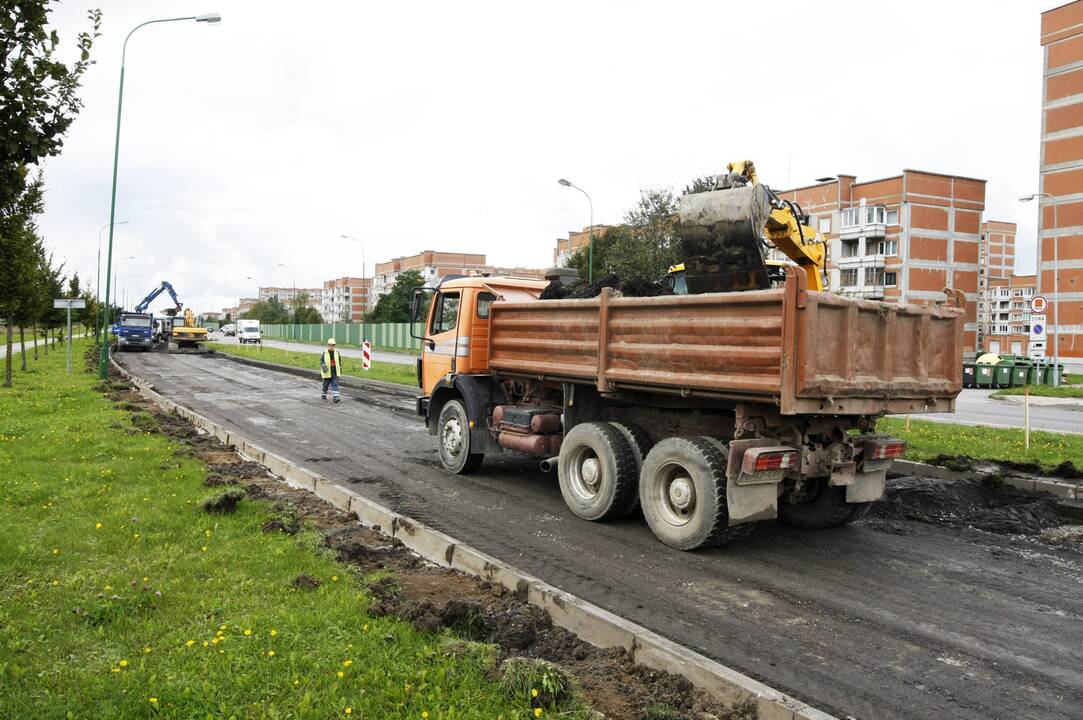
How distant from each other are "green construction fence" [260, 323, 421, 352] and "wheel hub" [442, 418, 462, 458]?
108 feet

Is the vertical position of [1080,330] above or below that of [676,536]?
above

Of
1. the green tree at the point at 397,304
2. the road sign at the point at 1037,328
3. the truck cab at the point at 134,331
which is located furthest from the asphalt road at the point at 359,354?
the road sign at the point at 1037,328

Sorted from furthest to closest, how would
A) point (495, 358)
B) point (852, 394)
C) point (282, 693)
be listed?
point (495, 358) → point (852, 394) → point (282, 693)

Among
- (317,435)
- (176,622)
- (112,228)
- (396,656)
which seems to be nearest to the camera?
(396,656)

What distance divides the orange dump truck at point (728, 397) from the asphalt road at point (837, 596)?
1.30 ft

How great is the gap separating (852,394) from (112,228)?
24.1 metres

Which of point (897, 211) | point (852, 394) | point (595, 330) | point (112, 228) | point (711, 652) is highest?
point (897, 211)

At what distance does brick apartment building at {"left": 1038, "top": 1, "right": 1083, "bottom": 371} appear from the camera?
4428 centimetres

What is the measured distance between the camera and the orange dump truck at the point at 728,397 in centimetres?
573

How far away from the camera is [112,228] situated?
77.5 ft

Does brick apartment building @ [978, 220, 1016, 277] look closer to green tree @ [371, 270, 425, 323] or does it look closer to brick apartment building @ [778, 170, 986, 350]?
brick apartment building @ [778, 170, 986, 350]

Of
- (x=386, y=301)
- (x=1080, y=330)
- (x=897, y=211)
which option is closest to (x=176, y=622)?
(x=1080, y=330)

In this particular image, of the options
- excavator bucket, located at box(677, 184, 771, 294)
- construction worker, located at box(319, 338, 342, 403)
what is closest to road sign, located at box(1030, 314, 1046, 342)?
excavator bucket, located at box(677, 184, 771, 294)

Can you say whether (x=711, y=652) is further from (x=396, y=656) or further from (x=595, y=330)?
(x=595, y=330)
